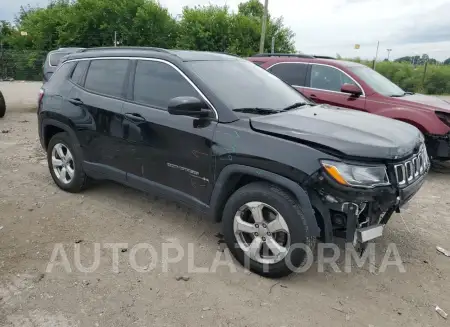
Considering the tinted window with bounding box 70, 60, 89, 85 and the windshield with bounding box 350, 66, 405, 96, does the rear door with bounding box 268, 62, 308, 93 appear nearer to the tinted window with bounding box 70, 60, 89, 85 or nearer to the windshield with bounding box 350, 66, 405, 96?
the windshield with bounding box 350, 66, 405, 96

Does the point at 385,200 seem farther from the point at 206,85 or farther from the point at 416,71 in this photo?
the point at 416,71

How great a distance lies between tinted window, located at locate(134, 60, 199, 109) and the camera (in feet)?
11.5

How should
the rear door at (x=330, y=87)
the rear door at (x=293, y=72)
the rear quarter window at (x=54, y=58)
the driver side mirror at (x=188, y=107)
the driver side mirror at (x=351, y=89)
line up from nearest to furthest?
the driver side mirror at (x=188, y=107)
the driver side mirror at (x=351, y=89)
the rear door at (x=330, y=87)
the rear door at (x=293, y=72)
the rear quarter window at (x=54, y=58)

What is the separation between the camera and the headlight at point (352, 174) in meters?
2.67

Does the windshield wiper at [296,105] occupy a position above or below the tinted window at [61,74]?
below

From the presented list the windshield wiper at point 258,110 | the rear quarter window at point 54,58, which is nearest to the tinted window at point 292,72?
the windshield wiper at point 258,110

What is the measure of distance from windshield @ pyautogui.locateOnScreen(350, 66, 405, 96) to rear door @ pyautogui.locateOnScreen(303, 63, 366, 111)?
0.23m

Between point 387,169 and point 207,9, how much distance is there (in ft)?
80.2

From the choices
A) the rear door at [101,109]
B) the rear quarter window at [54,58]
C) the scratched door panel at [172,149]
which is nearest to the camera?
the scratched door panel at [172,149]

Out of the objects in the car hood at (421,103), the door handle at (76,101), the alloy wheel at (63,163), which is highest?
the car hood at (421,103)

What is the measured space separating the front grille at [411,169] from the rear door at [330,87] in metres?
3.20

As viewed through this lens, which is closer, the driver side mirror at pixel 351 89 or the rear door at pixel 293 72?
the driver side mirror at pixel 351 89

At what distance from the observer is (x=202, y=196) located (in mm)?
3369

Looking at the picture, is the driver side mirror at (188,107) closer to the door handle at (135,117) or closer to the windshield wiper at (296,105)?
the door handle at (135,117)
